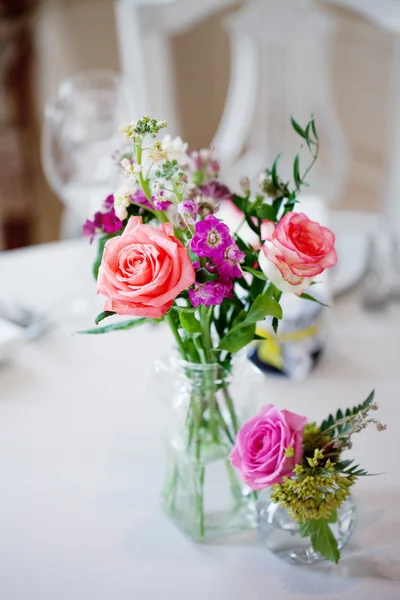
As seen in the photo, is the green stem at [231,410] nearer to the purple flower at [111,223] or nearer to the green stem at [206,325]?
the green stem at [206,325]

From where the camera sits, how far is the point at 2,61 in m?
2.36

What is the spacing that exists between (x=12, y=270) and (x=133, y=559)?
0.74 m

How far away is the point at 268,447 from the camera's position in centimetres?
59

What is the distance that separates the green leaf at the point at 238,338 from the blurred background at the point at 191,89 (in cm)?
60

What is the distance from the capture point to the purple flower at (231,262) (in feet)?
1.70

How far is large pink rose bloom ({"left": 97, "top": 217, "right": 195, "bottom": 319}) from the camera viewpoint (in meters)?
0.49

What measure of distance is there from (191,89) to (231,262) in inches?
95.6

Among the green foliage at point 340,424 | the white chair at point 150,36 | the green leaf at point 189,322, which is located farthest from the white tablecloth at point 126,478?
the white chair at point 150,36

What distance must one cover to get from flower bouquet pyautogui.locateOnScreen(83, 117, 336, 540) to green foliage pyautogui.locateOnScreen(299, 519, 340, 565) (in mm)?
112

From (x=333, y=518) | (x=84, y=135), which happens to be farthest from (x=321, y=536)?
(x=84, y=135)

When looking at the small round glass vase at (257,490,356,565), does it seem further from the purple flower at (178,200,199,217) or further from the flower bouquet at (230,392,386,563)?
the purple flower at (178,200,199,217)

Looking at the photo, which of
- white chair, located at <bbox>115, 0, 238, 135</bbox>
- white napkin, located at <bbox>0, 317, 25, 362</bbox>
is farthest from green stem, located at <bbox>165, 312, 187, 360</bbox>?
white chair, located at <bbox>115, 0, 238, 135</bbox>

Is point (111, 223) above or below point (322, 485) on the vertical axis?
above

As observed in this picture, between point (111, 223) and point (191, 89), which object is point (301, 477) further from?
point (191, 89)
